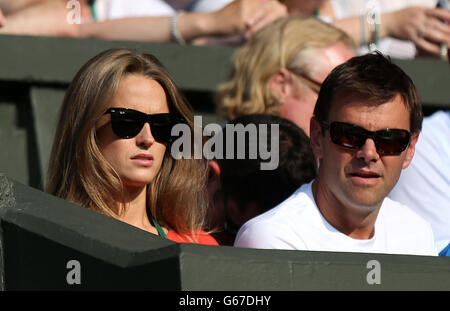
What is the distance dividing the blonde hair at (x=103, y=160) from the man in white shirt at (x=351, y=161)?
13.2 inches

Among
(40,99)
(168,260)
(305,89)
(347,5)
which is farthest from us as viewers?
(347,5)

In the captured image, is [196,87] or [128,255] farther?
[196,87]

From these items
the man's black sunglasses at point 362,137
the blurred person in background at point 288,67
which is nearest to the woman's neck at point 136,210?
the man's black sunglasses at point 362,137

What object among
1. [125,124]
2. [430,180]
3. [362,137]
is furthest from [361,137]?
[430,180]

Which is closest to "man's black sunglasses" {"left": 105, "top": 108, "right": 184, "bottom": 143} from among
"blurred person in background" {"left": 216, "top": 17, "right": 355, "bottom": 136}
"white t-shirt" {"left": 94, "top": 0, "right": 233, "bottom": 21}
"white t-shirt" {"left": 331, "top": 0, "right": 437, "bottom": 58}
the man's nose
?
the man's nose

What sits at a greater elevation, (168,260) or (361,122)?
(361,122)

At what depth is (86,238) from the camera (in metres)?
2.56

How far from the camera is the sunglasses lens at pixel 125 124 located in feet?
10.6

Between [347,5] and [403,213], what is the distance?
2.36 metres

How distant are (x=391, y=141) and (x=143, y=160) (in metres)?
0.80
